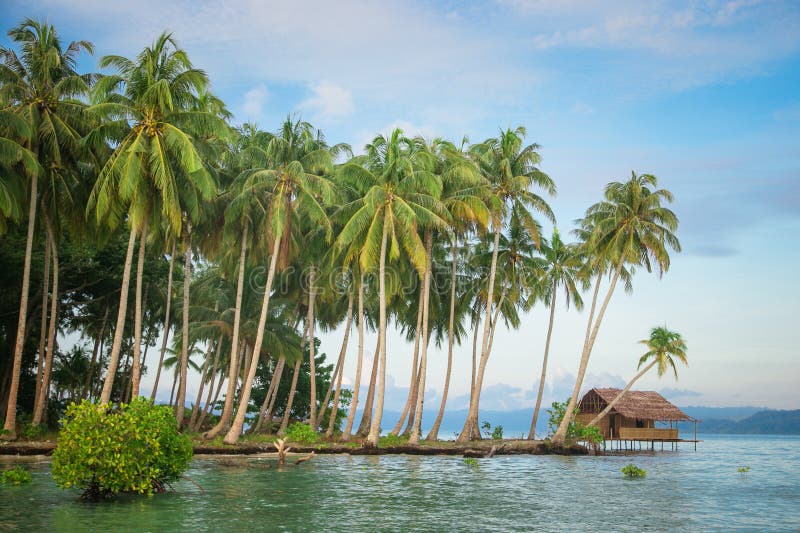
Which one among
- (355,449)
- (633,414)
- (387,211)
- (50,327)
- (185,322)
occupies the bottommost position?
(355,449)

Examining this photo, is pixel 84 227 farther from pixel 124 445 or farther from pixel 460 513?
pixel 460 513

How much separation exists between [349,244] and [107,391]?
14.4m

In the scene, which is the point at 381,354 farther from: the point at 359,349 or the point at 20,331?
the point at 20,331

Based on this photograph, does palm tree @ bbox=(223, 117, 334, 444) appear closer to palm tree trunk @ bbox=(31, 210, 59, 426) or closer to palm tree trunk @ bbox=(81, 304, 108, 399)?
palm tree trunk @ bbox=(31, 210, 59, 426)

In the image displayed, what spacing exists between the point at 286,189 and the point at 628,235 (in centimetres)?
1998

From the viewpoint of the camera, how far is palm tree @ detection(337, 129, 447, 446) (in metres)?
34.1

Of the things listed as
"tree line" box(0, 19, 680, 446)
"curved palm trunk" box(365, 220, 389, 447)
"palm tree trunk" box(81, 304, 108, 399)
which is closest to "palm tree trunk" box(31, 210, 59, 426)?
"tree line" box(0, 19, 680, 446)

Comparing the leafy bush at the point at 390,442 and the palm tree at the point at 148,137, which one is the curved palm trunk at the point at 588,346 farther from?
the palm tree at the point at 148,137

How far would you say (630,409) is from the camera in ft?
172

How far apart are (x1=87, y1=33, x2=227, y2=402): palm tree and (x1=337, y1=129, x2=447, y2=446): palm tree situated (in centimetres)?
→ 824

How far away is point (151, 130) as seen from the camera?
91.0 feet

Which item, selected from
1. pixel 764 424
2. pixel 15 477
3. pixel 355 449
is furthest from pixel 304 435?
pixel 764 424

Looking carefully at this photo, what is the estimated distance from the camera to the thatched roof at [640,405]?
52.1 meters

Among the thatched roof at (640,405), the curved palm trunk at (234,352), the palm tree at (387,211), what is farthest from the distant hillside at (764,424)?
the curved palm trunk at (234,352)
